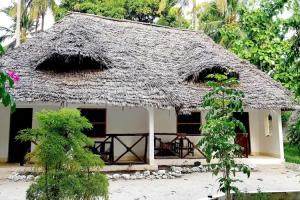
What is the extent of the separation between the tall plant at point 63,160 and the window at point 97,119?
6.36 meters

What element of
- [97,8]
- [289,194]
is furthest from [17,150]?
[97,8]

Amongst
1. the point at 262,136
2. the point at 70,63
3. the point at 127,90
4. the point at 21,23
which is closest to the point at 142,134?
the point at 127,90

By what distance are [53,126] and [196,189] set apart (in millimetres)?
4270

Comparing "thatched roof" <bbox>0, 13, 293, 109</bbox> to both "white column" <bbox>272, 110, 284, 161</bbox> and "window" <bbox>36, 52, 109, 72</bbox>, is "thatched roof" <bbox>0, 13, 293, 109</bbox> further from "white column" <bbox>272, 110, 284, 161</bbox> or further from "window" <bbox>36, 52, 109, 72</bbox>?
"white column" <bbox>272, 110, 284, 161</bbox>

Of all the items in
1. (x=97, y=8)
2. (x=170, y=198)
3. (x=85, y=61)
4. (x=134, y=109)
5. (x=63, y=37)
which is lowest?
(x=170, y=198)

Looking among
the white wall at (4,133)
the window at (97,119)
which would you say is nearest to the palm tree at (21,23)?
the white wall at (4,133)

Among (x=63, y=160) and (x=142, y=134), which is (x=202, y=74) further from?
(x=63, y=160)

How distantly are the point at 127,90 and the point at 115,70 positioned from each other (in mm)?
1206

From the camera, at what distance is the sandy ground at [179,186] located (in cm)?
676

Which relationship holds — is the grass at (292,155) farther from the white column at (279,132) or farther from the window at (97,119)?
the window at (97,119)

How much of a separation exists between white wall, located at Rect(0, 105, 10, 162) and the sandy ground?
1.51 meters

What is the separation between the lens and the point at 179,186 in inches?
312

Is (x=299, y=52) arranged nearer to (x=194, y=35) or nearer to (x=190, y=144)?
(x=190, y=144)

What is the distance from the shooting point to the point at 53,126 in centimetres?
449
